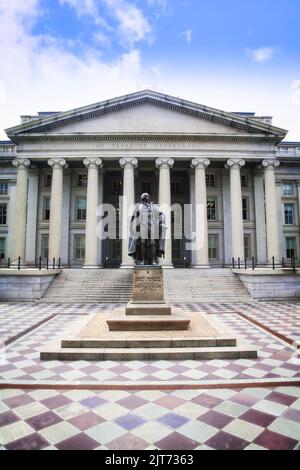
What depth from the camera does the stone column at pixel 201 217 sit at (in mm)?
25656

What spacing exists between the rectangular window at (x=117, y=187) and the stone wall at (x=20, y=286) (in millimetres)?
15929

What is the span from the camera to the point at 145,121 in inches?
1090

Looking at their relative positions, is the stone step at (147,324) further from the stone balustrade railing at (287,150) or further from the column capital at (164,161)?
the stone balustrade railing at (287,150)

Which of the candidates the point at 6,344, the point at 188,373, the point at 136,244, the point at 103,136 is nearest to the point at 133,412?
the point at 188,373

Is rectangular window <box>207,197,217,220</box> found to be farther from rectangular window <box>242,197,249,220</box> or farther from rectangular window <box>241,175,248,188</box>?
rectangular window <box>241,175,248,188</box>

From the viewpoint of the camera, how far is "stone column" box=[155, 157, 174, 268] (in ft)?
82.3

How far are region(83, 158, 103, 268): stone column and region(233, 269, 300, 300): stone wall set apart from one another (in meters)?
13.4

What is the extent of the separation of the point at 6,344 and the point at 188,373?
17.3 feet

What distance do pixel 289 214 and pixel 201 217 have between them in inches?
604

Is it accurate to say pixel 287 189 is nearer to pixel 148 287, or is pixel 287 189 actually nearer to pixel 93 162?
pixel 93 162

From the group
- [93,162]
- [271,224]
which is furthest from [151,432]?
[271,224]

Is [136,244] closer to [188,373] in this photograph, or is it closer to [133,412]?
[188,373]

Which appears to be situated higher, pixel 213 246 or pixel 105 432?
pixel 213 246

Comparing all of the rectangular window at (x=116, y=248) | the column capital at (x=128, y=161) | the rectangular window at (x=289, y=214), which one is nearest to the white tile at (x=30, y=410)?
the column capital at (x=128, y=161)
